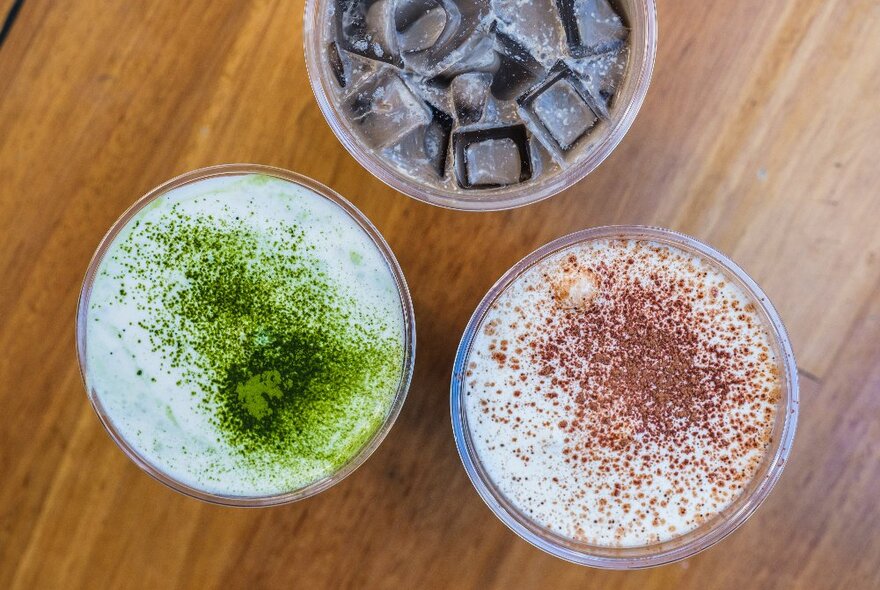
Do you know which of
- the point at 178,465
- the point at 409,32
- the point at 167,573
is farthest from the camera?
the point at 167,573

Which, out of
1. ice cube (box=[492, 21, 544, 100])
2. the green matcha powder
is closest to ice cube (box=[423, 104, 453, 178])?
ice cube (box=[492, 21, 544, 100])

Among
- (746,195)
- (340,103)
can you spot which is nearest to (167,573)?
(340,103)

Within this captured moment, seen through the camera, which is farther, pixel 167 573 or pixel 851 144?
pixel 167 573

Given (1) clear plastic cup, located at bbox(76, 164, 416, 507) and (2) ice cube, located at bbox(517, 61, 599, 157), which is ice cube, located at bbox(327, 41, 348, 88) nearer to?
(1) clear plastic cup, located at bbox(76, 164, 416, 507)

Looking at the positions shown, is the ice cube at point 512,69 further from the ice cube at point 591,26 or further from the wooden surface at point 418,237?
the wooden surface at point 418,237

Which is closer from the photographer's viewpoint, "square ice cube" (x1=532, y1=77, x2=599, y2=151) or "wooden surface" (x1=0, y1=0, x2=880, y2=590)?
"square ice cube" (x1=532, y1=77, x2=599, y2=151)

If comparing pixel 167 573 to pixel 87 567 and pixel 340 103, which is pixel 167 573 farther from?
pixel 340 103

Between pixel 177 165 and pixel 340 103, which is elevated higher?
pixel 340 103
